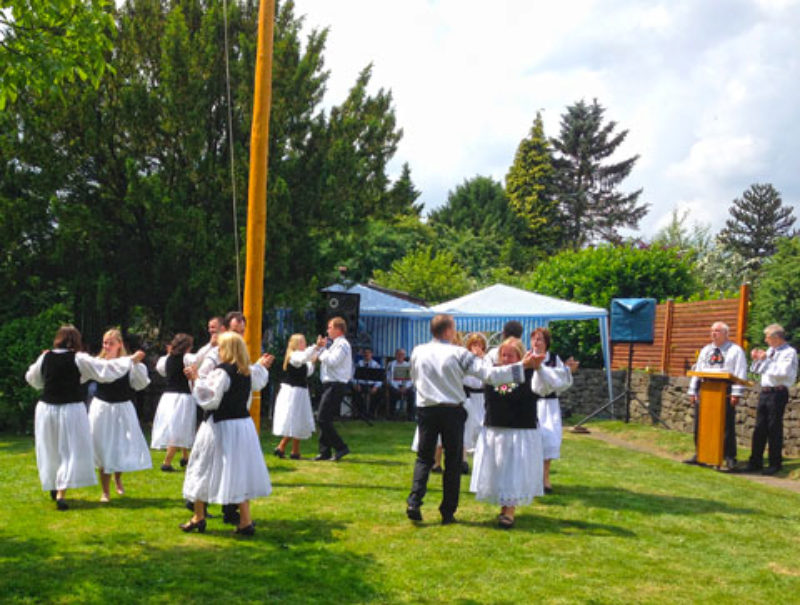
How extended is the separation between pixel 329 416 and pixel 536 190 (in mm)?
47340

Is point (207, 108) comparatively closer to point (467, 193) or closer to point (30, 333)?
point (30, 333)

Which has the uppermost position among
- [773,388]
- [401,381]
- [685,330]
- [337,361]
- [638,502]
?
[685,330]

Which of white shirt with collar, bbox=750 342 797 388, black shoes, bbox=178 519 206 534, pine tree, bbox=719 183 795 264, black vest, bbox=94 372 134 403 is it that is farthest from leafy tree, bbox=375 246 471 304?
pine tree, bbox=719 183 795 264

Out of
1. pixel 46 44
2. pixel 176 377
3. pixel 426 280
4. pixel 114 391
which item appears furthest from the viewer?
pixel 426 280

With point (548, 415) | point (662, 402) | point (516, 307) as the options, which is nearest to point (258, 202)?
point (548, 415)

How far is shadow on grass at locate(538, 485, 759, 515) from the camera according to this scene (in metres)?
8.22

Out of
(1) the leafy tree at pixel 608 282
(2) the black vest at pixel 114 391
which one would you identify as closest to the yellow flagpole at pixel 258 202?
(2) the black vest at pixel 114 391

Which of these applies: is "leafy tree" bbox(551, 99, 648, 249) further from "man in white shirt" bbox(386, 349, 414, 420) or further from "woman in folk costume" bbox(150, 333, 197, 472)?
"woman in folk costume" bbox(150, 333, 197, 472)

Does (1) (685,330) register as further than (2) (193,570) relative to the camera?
Yes

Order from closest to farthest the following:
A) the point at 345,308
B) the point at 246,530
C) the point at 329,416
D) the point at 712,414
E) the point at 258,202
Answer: the point at 246,530
the point at 258,202
the point at 329,416
the point at 712,414
the point at 345,308

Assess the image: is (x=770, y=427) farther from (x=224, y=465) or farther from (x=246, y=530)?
(x=224, y=465)

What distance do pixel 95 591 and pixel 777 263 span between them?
52.0 feet

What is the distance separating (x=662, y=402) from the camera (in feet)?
53.5

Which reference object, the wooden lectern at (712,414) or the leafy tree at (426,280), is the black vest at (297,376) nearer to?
the wooden lectern at (712,414)
